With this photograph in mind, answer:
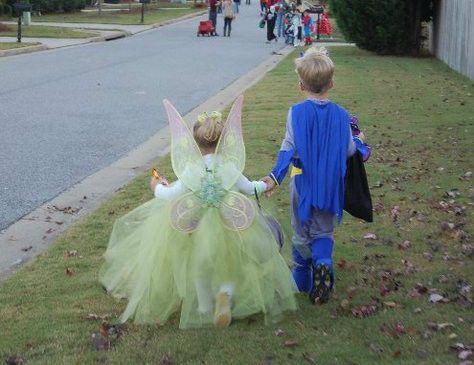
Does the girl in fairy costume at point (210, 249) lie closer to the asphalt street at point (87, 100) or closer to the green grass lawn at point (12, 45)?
the asphalt street at point (87, 100)

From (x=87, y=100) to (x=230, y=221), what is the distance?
10.3 metres

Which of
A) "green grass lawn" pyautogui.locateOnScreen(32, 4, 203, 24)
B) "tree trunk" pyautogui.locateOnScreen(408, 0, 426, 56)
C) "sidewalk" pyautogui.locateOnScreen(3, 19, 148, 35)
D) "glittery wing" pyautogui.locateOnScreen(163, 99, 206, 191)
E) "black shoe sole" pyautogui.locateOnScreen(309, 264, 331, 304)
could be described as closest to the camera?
"glittery wing" pyautogui.locateOnScreen(163, 99, 206, 191)

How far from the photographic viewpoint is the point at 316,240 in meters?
5.00

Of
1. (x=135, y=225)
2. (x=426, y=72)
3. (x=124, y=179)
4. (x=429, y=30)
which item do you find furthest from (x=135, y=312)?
(x=429, y=30)

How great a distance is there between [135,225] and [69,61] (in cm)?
1747

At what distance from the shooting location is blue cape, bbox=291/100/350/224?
4.81 metres

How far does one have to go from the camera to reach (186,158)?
4.67 meters

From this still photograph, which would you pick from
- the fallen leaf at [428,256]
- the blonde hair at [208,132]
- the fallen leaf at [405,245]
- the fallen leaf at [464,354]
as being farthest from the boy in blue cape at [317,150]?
the fallen leaf at [405,245]

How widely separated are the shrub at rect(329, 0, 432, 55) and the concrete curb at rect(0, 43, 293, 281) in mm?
13240

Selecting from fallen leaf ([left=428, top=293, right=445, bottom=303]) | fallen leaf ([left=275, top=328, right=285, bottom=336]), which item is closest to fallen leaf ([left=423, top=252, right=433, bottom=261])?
fallen leaf ([left=428, top=293, right=445, bottom=303])

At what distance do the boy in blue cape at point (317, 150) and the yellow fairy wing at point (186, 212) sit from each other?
438 millimetres

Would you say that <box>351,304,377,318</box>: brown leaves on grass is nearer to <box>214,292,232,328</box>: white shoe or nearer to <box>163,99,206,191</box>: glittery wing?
<box>214,292,232,328</box>: white shoe

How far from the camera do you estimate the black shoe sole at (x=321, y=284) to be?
4848mm

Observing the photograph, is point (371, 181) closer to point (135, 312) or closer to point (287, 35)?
point (135, 312)
